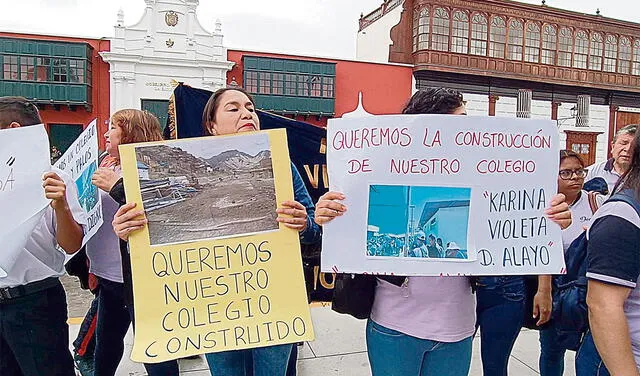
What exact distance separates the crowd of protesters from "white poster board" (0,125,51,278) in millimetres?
76

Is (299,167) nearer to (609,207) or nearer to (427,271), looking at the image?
(427,271)

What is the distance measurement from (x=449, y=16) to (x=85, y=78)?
16595 mm

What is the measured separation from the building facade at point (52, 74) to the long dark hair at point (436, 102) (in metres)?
20.1

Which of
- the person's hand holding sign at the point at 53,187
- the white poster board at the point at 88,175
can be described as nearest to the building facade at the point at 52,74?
the white poster board at the point at 88,175

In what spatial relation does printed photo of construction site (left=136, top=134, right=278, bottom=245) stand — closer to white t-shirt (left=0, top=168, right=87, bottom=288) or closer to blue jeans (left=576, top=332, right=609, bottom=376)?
white t-shirt (left=0, top=168, right=87, bottom=288)

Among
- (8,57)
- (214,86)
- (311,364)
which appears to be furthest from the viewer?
(214,86)

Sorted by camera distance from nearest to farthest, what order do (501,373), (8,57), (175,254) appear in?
(175,254) < (501,373) < (8,57)

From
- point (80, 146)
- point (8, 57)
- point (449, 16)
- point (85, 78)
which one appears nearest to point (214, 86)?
point (85, 78)

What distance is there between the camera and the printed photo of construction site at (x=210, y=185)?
1.66 m

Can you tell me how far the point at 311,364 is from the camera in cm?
338

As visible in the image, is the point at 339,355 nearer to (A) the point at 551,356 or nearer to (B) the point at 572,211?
(A) the point at 551,356

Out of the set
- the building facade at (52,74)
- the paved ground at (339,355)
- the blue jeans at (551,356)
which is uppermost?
the building facade at (52,74)

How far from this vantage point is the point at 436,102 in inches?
67.2

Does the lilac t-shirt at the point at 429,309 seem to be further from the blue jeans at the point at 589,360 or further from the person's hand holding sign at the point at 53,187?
the person's hand holding sign at the point at 53,187
